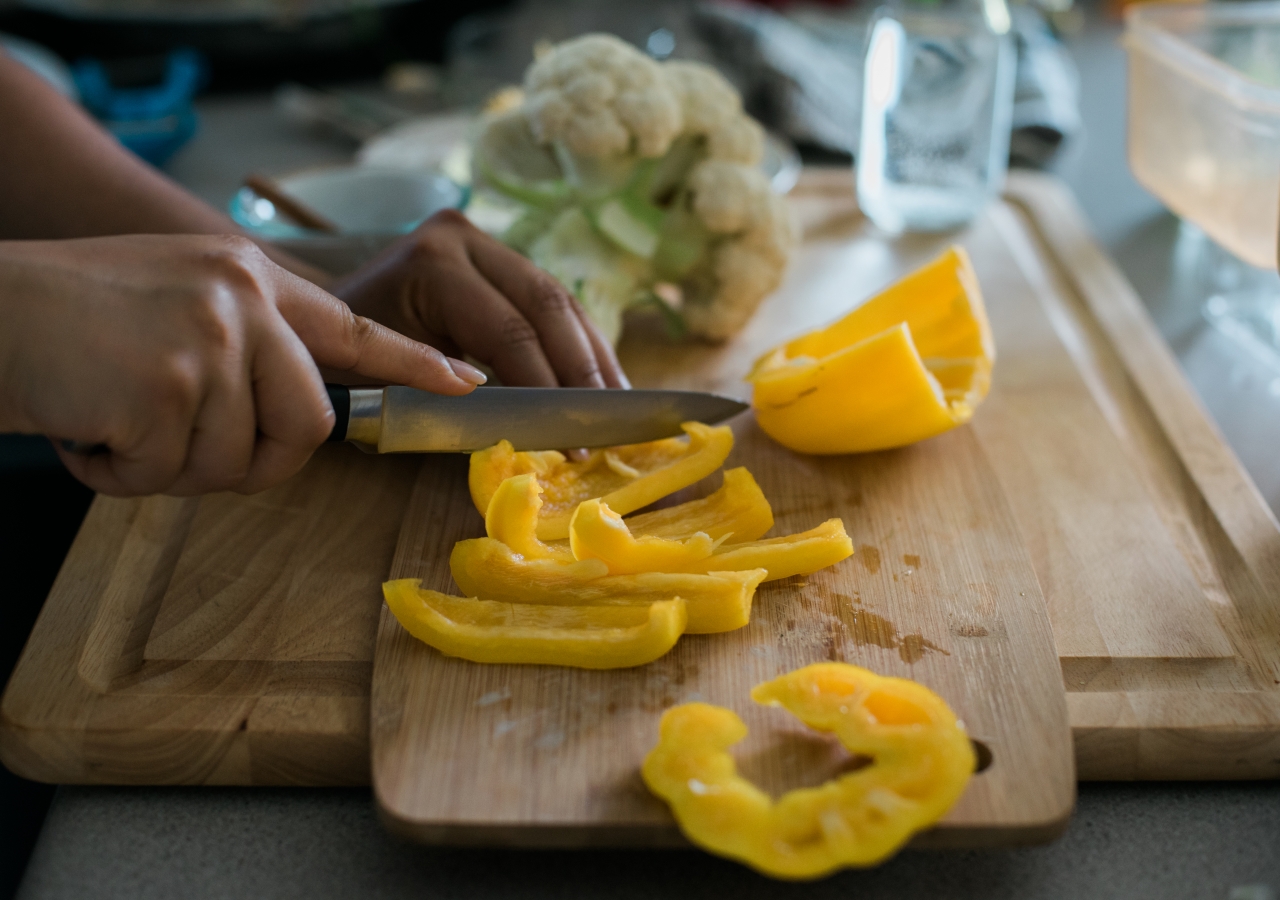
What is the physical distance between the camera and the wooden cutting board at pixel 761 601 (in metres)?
1.08

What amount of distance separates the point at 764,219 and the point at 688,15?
1684mm

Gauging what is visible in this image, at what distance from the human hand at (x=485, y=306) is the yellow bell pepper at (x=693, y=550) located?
33cm

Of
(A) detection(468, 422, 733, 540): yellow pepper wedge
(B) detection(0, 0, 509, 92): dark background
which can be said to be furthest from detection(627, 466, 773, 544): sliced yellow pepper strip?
(B) detection(0, 0, 509, 92): dark background

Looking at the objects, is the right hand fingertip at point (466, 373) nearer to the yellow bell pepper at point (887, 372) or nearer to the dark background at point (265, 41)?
the yellow bell pepper at point (887, 372)

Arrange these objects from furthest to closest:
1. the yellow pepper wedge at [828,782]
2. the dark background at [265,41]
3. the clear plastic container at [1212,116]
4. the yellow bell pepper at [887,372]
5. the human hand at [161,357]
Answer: the dark background at [265,41]
the clear plastic container at [1212,116]
the yellow bell pepper at [887,372]
the human hand at [161,357]
the yellow pepper wedge at [828,782]

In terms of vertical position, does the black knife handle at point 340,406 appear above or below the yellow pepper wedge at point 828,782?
above

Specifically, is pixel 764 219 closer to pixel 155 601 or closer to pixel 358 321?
pixel 358 321

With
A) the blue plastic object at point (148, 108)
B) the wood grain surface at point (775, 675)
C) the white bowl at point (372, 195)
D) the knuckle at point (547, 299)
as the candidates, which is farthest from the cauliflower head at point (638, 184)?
the blue plastic object at point (148, 108)

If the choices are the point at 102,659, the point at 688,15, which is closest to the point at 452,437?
the point at 102,659

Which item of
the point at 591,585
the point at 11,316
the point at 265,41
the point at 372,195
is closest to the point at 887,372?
the point at 591,585

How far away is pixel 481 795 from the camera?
3.20ft

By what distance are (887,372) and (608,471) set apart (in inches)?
15.4

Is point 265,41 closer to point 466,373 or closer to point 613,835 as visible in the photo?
point 466,373

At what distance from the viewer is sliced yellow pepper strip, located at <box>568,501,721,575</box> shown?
114 cm
